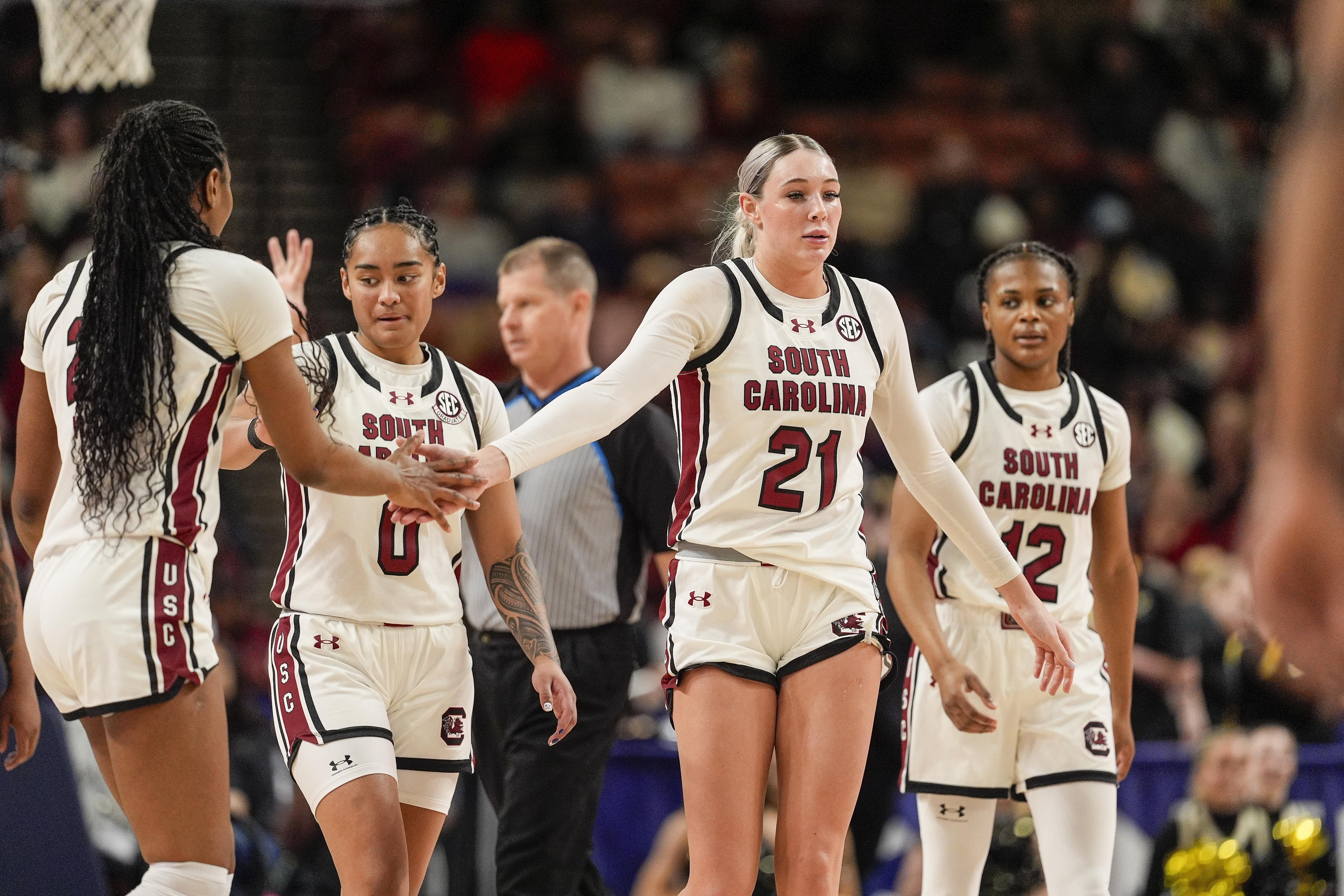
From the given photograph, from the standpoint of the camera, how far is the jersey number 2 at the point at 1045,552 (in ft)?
17.7

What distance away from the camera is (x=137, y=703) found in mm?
3818

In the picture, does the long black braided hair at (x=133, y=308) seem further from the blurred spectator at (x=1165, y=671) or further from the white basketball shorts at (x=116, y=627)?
the blurred spectator at (x=1165, y=671)

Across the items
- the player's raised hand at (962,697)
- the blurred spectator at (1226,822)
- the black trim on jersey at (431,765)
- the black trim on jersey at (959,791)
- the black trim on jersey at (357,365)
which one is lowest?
the blurred spectator at (1226,822)

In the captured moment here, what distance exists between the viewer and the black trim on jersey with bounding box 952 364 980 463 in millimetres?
5496

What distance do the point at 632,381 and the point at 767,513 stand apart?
549mm

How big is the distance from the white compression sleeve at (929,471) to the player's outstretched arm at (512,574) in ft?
3.90

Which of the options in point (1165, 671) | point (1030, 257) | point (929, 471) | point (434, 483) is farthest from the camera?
point (1165, 671)

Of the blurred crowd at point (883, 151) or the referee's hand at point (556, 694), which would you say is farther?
the blurred crowd at point (883, 151)

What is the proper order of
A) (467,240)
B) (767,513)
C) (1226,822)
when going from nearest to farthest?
(767,513), (1226,822), (467,240)

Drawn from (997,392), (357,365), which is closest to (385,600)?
(357,365)

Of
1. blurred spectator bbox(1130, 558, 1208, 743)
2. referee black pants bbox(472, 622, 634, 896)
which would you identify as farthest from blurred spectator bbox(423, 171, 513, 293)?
referee black pants bbox(472, 622, 634, 896)

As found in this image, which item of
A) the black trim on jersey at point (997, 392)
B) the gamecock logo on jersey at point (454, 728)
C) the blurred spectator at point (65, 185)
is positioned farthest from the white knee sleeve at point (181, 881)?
the blurred spectator at point (65, 185)

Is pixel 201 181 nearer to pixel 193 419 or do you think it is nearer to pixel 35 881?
pixel 193 419

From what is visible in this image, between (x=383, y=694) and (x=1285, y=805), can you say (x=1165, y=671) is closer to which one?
(x=1285, y=805)
